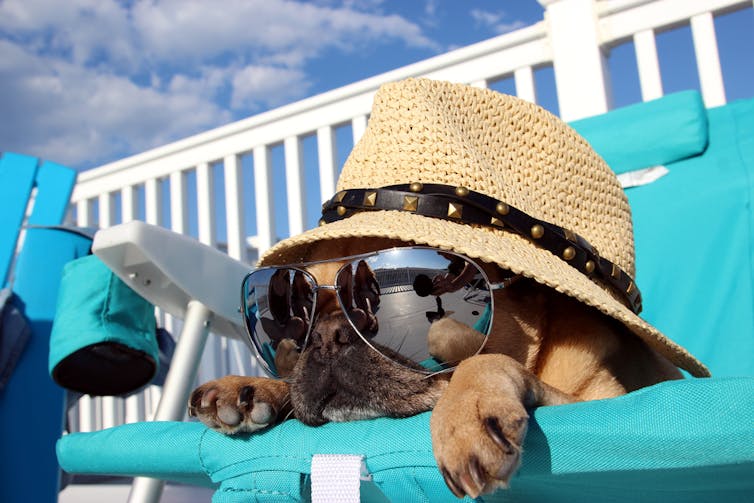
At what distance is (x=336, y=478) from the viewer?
91 centimetres

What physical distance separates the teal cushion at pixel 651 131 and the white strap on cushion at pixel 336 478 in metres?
1.80

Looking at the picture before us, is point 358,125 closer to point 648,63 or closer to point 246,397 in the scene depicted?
point 648,63

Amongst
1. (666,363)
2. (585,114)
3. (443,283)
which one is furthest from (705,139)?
(443,283)

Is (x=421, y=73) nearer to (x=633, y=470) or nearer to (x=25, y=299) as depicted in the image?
(x=25, y=299)

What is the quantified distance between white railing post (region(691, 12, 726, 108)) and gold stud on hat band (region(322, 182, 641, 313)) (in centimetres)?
153

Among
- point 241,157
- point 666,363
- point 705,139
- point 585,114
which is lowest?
point 666,363

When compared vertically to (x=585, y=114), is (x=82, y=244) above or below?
below

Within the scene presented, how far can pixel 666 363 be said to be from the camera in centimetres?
149

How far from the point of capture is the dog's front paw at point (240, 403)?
1.14 m

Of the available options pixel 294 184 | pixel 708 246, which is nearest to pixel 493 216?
pixel 708 246

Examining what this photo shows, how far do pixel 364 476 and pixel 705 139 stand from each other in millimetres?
1882

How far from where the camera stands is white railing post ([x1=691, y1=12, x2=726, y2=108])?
2412mm

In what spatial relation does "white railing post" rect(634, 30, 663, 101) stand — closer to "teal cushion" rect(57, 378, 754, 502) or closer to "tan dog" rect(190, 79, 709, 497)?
"tan dog" rect(190, 79, 709, 497)

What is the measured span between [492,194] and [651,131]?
1.37m
